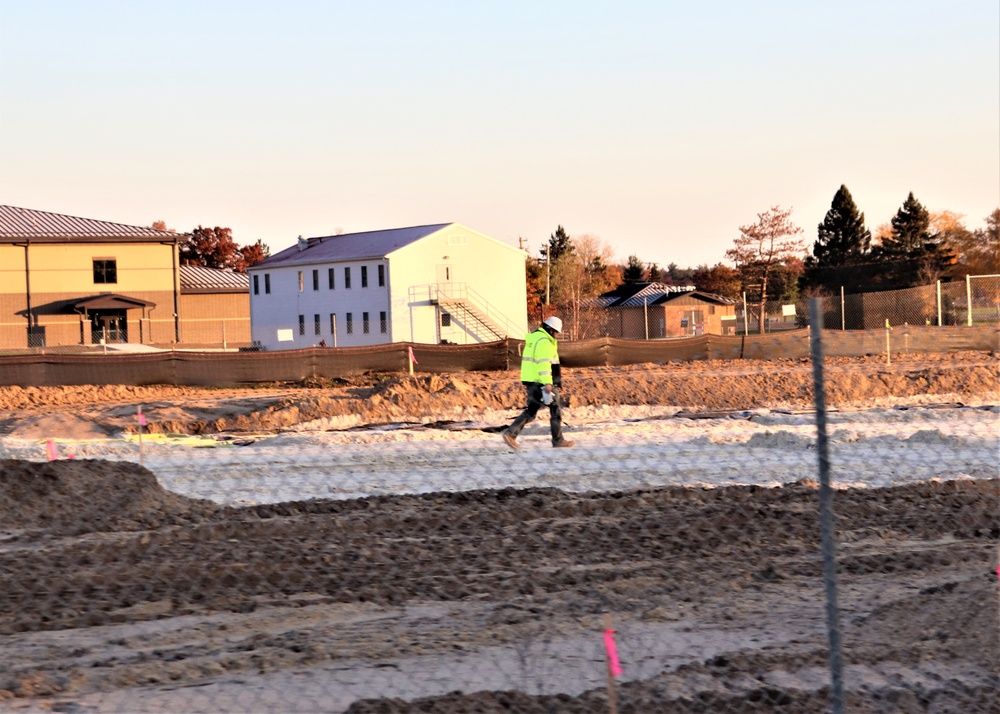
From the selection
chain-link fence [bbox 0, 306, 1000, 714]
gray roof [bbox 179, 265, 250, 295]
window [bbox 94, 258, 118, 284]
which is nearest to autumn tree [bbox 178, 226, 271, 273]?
gray roof [bbox 179, 265, 250, 295]

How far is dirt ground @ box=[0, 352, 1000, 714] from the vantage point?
5.99m

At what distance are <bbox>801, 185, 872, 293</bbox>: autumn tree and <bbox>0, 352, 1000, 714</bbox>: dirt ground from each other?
68.4 metres

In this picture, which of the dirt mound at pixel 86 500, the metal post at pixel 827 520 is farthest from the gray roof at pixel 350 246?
the metal post at pixel 827 520

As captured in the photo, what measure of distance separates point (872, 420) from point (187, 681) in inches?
592

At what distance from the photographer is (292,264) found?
62625 millimetres

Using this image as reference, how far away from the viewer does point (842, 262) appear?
78.4m

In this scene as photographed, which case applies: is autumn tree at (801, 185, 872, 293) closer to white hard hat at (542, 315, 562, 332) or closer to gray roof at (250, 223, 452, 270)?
gray roof at (250, 223, 452, 270)

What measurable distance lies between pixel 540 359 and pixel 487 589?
698 centimetres

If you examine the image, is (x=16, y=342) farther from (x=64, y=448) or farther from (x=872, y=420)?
→ (x=872, y=420)

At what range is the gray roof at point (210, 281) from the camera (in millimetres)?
64125

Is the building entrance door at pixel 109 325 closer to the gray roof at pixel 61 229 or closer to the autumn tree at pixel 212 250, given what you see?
the gray roof at pixel 61 229

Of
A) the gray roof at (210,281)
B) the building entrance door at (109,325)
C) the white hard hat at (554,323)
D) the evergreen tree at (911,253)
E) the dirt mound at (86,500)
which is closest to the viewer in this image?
the dirt mound at (86,500)

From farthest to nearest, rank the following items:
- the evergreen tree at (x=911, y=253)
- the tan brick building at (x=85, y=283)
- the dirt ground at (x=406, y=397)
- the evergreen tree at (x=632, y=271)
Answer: the evergreen tree at (x=632, y=271), the evergreen tree at (x=911, y=253), the tan brick building at (x=85, y=283), the dirt ground at (x=406, y=397)

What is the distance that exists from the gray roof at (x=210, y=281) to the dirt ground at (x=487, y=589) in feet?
175
